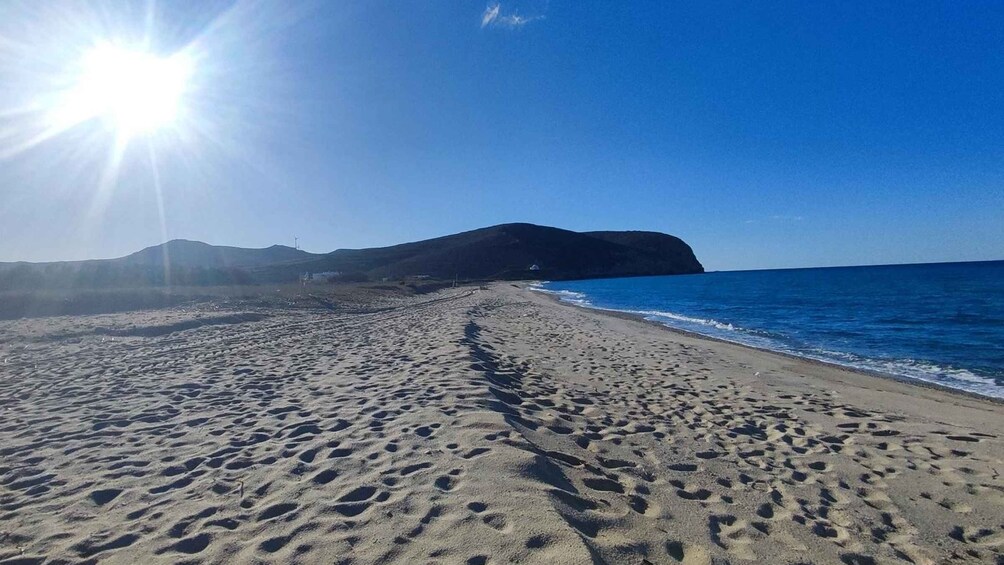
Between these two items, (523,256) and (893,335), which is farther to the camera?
(523,256)

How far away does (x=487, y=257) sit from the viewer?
411 ft

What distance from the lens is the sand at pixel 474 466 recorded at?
10.7 feet

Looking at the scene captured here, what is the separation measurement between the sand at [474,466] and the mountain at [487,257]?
6465 centimetres

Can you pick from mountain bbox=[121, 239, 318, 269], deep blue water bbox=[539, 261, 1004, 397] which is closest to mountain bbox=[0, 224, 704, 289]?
mountain bbox=[121, 239, 318, 269]

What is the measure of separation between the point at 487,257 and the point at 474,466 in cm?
12119

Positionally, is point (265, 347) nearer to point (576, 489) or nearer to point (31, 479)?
point (31, 479)

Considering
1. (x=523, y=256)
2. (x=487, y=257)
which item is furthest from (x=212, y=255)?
(x=523, y=256)

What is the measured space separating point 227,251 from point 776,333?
162 metres

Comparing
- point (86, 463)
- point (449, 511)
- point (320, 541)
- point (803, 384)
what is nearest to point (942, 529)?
point (449, 511)

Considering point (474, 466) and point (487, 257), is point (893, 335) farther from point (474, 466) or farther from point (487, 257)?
point (487, 257)

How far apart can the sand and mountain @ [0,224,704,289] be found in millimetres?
64652

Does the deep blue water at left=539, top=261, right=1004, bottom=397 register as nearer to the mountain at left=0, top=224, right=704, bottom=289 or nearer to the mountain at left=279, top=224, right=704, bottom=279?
the mountain at left=0, top=224, right=704, bottom=289

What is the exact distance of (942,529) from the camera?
4094mm

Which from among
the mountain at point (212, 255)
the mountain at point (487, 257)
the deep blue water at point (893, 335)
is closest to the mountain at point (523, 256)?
the mountain at point (487, 257)
